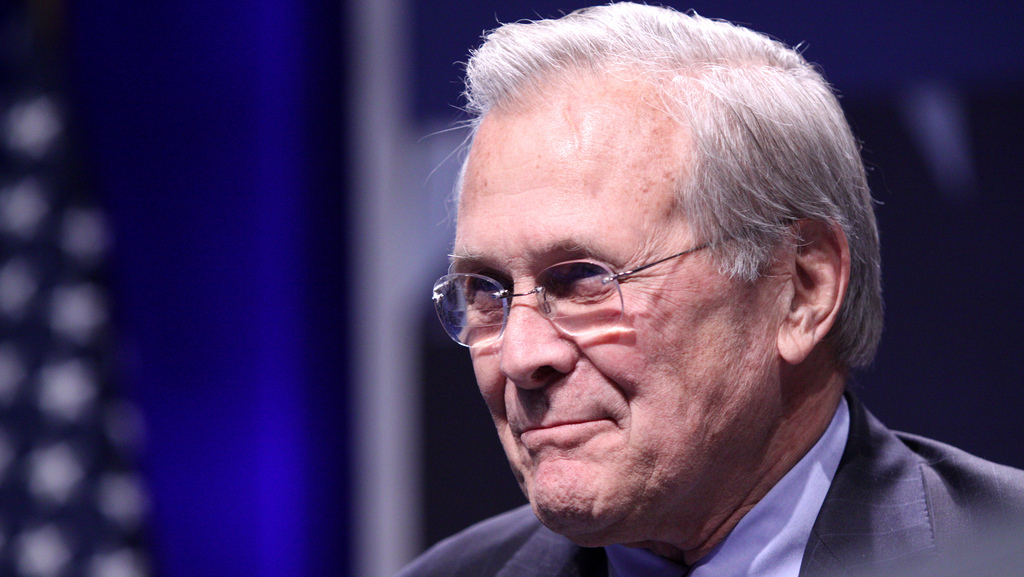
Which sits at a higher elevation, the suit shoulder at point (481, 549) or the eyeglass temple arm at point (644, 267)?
the eyeglass temple arm at point (644, 267)

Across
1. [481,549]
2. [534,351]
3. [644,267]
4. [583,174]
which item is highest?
[583,174]

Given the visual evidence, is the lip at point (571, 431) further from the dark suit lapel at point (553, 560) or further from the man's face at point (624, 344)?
the dark suit lapel at point (553, 560)

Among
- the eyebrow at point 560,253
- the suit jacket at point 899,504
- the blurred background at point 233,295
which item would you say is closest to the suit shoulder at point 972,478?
the suit jacket at point 899,504

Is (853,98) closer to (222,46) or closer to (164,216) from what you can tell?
(222,46)

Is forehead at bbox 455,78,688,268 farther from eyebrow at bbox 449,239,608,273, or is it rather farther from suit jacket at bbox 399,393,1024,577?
suit jacket at bbox 399,393,1024,577

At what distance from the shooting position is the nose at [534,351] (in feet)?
3.89

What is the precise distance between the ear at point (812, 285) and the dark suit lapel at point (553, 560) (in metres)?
0.50

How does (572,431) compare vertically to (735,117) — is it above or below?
below

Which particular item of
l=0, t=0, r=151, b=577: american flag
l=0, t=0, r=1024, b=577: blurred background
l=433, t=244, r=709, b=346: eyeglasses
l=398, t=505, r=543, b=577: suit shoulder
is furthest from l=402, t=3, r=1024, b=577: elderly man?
l=0, t=0, r=151, b=577: american flag

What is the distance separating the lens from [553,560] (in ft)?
4.91

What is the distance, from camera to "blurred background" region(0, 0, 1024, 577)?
3.56 meters

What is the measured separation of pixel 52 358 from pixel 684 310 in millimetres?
3370

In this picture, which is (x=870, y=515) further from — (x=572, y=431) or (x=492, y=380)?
(x=492, y=380)

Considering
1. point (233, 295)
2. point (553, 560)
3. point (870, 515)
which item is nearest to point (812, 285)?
point (870, 515)
